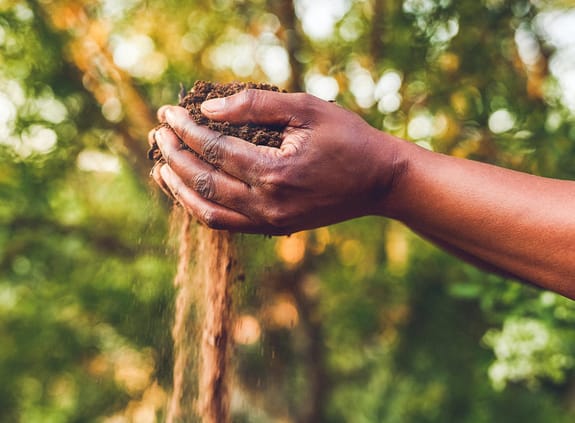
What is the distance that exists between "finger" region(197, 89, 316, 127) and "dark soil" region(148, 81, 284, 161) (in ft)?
0.07

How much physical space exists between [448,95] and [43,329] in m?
3.01

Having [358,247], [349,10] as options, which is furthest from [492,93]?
[358,247]

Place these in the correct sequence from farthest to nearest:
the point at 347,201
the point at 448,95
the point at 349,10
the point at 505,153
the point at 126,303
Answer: the point at 126,303, the point at 349,10, the point at 448,95, the point at 505,153, the point at 347,201

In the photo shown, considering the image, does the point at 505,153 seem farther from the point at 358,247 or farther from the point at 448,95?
the point at 358,247

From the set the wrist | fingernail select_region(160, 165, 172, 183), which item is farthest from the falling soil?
the wrist

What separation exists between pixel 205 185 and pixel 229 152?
0.29 ft

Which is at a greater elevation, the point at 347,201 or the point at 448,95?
the point at 448,95

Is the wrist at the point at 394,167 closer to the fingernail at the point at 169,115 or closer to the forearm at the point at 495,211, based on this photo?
the forearm at the point at 495,211

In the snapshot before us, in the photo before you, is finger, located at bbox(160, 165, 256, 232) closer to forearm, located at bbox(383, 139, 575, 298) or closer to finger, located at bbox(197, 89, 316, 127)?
finger, located at bbox(197, 89, 316, 127)

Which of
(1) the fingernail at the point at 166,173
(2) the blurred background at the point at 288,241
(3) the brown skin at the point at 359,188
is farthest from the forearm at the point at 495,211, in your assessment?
(2) the blurred background at the point at 288,241

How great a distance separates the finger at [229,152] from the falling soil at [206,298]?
150mm

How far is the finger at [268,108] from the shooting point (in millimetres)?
1137

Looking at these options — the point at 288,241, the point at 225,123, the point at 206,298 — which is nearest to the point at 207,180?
the point at 225,123

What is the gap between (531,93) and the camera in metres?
3.27
